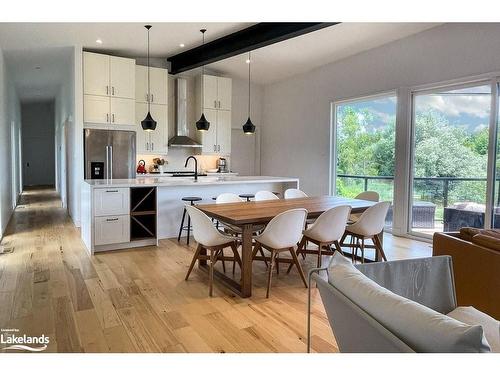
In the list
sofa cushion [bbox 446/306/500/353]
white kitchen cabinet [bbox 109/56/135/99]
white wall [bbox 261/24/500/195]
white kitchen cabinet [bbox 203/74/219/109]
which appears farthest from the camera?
white kitchen cabinet [bbox 203/74/219/109]

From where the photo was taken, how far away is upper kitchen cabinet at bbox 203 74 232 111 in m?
7.53

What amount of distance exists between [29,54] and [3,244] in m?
3.33

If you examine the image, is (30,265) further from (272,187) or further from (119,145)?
(272,187)

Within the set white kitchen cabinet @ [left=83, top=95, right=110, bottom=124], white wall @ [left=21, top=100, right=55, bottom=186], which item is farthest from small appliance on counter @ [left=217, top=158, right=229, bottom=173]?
white wall @ [left=21, top=100, right=55, bottom=186]

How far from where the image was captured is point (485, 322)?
1.78 metres

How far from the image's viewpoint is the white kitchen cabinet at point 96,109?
233 inches

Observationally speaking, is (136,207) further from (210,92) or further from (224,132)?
(210,92)

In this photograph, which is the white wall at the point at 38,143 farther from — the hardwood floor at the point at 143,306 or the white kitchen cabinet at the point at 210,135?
the hardwood floor at the point at 143,306

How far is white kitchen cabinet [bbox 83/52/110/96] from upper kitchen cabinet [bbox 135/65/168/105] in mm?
705

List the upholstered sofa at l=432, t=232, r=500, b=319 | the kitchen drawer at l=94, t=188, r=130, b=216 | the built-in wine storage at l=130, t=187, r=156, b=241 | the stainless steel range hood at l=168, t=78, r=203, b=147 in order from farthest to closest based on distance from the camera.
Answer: the stainless steel range hood at l=168, t=78, r=203, b=147, the built-in wine storage at l=130, t=187, r=156, b=241, the kitchen drawer at l=94, t=188, r=130, b=216, the upholstered sofa at l=432, t=232, r=500, b=319

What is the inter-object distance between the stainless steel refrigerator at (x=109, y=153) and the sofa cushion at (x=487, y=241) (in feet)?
18.0

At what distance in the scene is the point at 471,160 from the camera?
→ 4.76 meters

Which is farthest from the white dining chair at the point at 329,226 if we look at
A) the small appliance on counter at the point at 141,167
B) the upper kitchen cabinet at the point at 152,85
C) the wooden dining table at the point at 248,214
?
the upper kitchen cabinet at the point at 152,85

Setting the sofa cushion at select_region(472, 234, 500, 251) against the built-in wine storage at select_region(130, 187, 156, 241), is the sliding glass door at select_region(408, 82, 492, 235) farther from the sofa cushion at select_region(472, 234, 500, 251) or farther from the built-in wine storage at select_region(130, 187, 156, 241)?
the built-in wine storage at select_region(130, 187, 156, 241)
